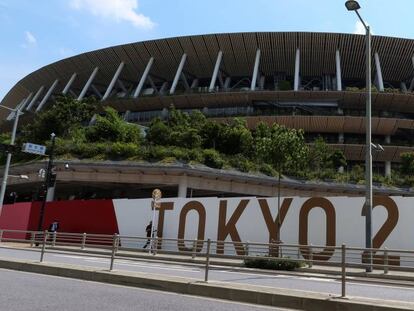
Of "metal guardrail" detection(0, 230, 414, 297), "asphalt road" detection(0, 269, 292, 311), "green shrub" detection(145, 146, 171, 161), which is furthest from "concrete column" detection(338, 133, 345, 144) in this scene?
"asphalt road" detection(0, 269, 292, 311)

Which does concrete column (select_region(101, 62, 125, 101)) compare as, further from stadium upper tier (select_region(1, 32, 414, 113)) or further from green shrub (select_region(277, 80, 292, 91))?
green shrub (select_region(277, 80, 292, 91))

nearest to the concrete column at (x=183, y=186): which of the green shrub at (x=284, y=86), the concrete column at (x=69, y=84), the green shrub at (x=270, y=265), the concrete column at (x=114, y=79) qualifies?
the green shrub at (x=270, y=265)

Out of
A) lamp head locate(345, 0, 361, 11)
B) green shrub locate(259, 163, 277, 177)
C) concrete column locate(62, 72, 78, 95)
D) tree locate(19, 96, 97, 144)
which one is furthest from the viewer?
concrete column locate(62, 72, 78, 95)

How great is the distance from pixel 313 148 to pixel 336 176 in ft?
24.7

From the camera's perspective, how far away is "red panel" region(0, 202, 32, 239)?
36.7m

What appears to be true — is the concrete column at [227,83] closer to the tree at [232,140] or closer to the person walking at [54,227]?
the tree at [232,140]

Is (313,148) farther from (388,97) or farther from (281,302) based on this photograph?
(281,302)

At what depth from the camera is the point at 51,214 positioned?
35469mm

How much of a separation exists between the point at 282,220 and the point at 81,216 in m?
15.4

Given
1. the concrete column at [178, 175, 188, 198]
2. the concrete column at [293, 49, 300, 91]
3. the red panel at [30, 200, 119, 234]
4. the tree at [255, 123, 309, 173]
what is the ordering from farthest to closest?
1. the concrete column at [293, 49, 300, 91]
2. the concrete column at [178, 175, 188, 198]
3. the red panel at [30, 200, 119, 234]
4. the tree at [255, 123, 309, 173]

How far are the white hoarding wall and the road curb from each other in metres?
7.26

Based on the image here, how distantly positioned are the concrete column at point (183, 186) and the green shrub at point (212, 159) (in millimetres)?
3249

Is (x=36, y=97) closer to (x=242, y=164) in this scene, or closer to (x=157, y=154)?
(x=157, y=154)

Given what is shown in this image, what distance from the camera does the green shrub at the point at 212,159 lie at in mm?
39750
